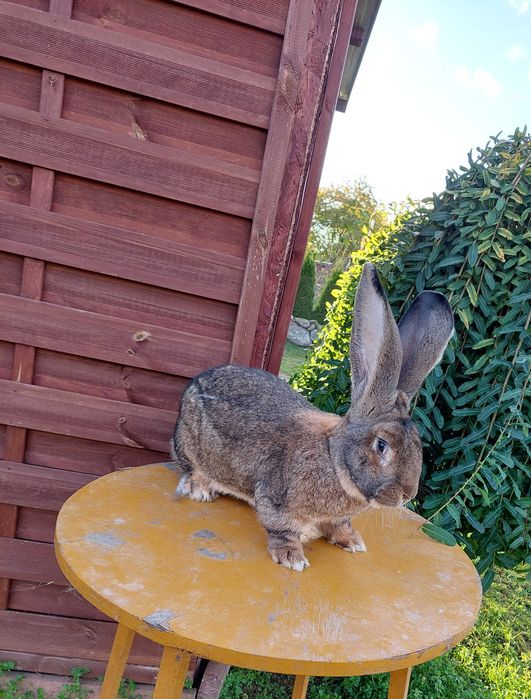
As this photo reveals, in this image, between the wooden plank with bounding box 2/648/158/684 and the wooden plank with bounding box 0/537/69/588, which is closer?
the wooden plank with bounding box 0/537/69/588

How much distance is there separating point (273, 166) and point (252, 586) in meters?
1.45

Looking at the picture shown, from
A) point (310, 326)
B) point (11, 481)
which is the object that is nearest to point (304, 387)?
point (11, 481)

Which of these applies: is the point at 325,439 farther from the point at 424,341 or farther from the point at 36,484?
the point at 36,484

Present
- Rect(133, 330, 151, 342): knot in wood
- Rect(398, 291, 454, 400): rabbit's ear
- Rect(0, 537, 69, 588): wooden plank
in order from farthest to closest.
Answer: Rect(0, 537, 69, 588): wooden plank, Rect(133, 330, 151, 342): knot in wood, Rect(398, 291, 454, 400): rabbit's ear

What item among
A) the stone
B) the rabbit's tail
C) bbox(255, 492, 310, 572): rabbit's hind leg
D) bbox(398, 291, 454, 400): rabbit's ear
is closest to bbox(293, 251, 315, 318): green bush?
the stone

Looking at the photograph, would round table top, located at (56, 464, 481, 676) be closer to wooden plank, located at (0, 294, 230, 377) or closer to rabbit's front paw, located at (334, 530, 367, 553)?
rabbit's front paw, located at (334, 530, 367, 553)

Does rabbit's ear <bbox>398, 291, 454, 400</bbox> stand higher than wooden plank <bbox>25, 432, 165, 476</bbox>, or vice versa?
rabbit's ear <bbox>398, 291, 454, 400</bbox>

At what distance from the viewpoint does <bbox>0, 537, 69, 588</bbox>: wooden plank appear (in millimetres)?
2055

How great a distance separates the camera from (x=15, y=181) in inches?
71.4

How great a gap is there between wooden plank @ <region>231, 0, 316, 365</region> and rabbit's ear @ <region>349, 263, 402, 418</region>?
0.70m

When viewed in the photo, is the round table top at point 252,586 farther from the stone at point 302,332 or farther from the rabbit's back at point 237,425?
the stone at point 302,332

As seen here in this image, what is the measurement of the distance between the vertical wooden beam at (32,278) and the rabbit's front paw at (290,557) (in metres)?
1.23

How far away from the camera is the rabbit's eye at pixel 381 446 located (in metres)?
1.23

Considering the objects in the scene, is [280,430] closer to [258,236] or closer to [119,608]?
[119,608]
